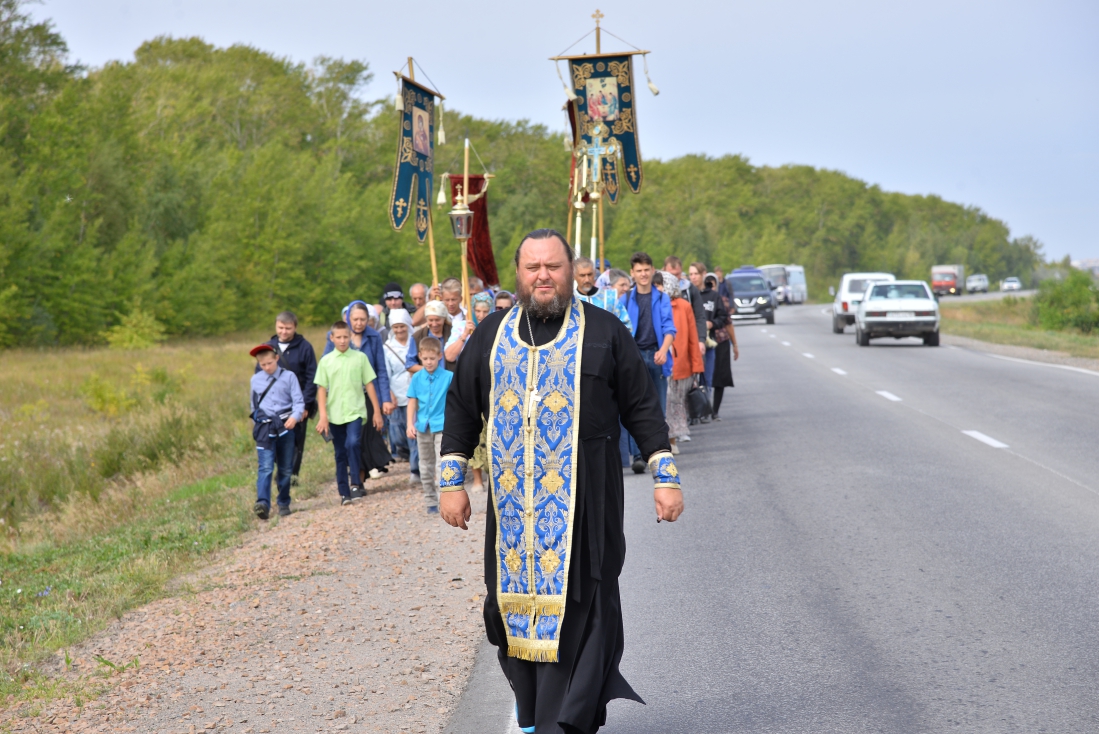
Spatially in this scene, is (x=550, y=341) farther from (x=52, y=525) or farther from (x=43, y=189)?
(x=43, y=189)

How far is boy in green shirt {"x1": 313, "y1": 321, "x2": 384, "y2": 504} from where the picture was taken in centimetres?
1078

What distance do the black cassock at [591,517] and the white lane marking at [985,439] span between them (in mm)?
8865

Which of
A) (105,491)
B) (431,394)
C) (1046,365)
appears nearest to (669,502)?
(431,394)

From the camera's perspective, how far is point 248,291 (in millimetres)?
49594

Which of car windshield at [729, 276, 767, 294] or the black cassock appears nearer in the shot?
the black cassock

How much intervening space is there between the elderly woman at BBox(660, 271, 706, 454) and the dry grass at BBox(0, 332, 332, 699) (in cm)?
391

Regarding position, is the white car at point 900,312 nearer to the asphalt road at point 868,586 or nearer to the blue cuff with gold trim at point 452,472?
the asphalt road at point 868,586

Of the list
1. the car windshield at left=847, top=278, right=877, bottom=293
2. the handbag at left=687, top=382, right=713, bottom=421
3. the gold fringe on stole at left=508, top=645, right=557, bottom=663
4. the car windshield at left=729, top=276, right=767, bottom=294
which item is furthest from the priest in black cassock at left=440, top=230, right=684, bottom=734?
the car windshield at left=729, top=276, right=767, bottom=294

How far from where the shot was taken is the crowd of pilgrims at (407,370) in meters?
10.2

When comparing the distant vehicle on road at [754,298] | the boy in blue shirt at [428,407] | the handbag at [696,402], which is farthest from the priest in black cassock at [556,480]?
the distant vehicle on road at [754,298]

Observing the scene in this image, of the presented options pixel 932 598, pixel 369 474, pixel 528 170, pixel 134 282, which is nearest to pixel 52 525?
pixel 369 474

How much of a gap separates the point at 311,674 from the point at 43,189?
127ft

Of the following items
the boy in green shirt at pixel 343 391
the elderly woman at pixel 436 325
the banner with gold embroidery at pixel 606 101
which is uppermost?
the banner with gold embroidery at pixel 606 101

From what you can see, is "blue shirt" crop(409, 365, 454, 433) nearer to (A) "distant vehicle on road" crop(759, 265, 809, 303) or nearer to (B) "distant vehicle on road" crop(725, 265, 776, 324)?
(B) "distant vehicle on road" crop(725, 265, 776, 324)
